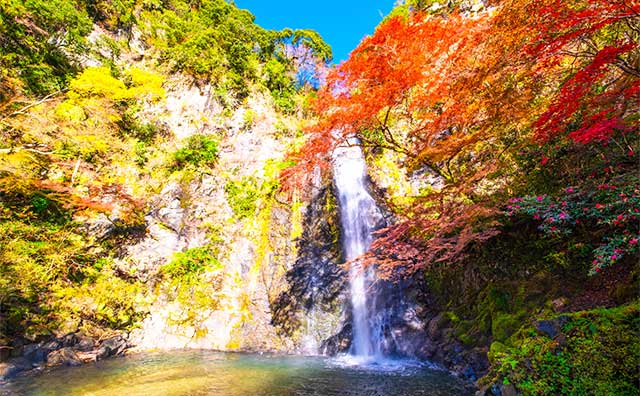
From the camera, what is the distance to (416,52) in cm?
845

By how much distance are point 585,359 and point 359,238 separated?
7.73 m

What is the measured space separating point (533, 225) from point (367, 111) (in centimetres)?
460

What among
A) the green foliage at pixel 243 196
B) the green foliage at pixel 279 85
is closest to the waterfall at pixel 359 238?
the green foliage at pixel 243 196

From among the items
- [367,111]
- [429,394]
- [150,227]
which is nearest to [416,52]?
[367,111]

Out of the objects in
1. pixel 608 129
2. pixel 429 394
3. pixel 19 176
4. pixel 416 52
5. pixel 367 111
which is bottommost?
pixel 429 394

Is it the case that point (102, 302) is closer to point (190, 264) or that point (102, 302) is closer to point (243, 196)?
point (190, 264)

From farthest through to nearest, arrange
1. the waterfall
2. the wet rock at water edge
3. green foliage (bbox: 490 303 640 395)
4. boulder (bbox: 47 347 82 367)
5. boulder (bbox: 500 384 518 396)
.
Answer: the waterfall < the wet rock at water edge < boulder (bbox: 47 347 82 367) < boulder (bbox: 500 384 518 396) < green foliage (bbox: 490 303 640 395)

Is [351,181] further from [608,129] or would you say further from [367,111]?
[608,129]

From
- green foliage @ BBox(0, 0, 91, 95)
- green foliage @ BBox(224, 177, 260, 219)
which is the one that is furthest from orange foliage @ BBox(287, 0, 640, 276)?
green foliage @ BBox(0, 0, 91, 95)

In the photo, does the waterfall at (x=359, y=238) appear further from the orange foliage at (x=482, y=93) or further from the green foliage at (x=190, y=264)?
the green foliage at (x=190, y=264)

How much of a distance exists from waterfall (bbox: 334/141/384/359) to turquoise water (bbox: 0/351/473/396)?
1.24 m

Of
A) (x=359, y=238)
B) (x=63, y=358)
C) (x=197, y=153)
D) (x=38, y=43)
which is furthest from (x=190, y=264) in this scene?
(x=38, y=43)

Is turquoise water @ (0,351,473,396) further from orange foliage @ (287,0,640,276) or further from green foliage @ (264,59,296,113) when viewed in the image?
green foliage @ (264,59,296,113)

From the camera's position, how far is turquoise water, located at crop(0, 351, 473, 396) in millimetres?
5578
